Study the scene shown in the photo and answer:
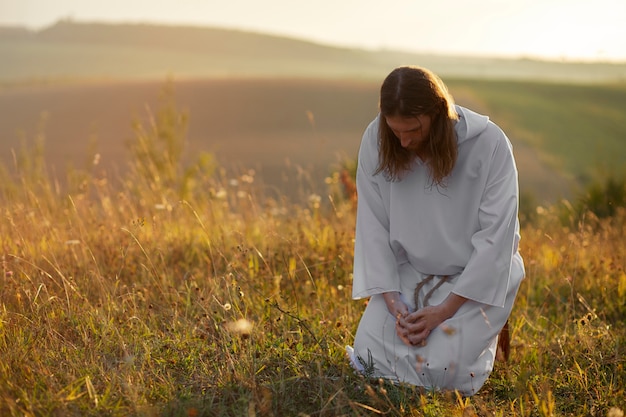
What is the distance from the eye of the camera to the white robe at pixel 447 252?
2.92m

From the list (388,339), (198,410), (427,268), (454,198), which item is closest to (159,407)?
(198,410)

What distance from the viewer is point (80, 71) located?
8300 cm

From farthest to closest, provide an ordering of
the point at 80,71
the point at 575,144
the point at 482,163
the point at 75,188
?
the point at 80,71, the point at 575,144, the point at 75,188, the point at 482,163

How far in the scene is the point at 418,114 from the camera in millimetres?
2758

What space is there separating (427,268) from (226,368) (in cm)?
102

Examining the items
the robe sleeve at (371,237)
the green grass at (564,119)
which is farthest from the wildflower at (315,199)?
the green grass at (564,119)

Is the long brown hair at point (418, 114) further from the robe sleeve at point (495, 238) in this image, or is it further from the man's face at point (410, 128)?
the robe sleeve at point (495, 238)

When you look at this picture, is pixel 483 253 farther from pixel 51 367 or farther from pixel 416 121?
pixel 51 367

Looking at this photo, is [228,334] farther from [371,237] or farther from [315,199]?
[315,199]

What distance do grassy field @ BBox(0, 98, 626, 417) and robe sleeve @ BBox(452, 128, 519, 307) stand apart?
0.40 m

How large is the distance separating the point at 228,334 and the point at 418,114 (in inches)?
49.5

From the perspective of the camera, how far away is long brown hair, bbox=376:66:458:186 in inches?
108

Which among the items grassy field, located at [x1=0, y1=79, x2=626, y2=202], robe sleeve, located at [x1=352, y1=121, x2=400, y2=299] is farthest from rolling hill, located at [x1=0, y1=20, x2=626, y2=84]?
robe sleeve, located at [x1=352, y1=121, x2=400, y2=299]

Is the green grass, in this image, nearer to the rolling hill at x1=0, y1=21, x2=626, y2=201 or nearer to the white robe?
the rolling hill at x1=0, y1=21, x2=626, y2=201
